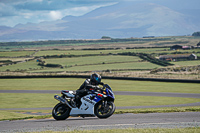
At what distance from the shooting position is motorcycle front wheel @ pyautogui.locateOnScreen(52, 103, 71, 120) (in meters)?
16.5

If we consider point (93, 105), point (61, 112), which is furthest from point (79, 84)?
point (93, 105)

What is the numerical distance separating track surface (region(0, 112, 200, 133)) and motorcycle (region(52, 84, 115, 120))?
46 cm

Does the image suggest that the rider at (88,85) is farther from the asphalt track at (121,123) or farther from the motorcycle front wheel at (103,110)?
the asphalt track at (121,123)

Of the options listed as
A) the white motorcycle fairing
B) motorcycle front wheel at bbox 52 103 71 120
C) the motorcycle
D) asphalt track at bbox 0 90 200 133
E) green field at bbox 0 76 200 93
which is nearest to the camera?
asphalt track at bbox 0 90 200 133

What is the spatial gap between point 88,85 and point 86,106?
107cm

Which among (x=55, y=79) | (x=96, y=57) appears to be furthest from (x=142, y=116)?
(x=96, y=57)

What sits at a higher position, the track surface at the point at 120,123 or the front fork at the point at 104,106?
the front fork at the point at 104,106

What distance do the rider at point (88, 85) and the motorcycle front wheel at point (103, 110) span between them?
956 millimetres

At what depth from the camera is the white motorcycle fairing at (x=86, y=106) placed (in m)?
16.0

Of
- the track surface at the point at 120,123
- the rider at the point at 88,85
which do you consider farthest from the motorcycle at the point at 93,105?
the track surface at the point at 120,123

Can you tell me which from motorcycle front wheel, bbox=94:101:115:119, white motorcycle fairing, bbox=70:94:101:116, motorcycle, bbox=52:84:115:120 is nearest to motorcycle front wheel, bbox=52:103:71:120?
motorcycle, bbox=52:84:115:120

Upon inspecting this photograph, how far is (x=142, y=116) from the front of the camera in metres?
16.5

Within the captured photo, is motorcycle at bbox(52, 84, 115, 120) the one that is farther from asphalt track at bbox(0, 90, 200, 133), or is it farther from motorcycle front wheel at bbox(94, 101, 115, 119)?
asphalt track at bbox(0, 90, 200, 133)

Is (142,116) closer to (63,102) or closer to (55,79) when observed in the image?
(63,102)
